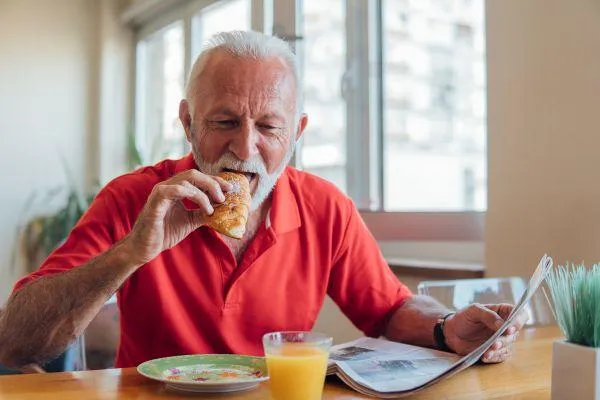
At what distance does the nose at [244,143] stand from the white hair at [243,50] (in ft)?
0.51

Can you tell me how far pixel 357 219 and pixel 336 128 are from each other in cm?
121

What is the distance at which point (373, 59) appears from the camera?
2670 millimetres

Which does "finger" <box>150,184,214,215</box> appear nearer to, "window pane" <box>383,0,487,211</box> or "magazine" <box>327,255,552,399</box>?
"magazine" <box>327,255,552,399</box>

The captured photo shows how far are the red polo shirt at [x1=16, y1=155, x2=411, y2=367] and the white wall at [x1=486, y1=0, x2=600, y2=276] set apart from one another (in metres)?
0.45

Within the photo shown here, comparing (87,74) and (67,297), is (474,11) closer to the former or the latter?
(67,297)

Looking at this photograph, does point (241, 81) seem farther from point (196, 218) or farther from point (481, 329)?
point (481, 329)

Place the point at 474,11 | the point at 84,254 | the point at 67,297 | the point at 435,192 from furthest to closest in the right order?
the point at 435,192 < the point at 474,11 < the point at 84,254 < the point at 67,297

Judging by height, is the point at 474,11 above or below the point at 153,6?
below

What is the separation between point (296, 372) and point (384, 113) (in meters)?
1.87

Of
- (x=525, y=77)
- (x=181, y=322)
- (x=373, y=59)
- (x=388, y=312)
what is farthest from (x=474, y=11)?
(x=181, y=322)

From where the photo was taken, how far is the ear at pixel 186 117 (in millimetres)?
1561

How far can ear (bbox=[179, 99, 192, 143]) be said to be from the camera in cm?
156

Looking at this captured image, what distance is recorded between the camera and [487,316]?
1248 millimetres

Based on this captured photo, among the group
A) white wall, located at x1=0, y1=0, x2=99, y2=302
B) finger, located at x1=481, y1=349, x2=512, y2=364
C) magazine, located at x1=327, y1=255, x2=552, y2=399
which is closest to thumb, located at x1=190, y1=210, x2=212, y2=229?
magazine, located at x1=327, y1=255, x2=552, y2=399
